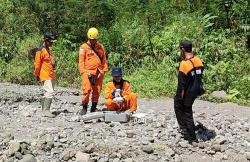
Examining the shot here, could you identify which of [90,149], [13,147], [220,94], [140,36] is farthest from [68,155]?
[140,36]

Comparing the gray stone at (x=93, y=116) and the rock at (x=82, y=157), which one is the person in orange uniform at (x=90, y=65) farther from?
the rock at (x=82, y=157)

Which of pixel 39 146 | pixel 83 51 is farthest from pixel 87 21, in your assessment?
pixel 39 146

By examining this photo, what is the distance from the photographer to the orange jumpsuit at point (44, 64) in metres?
11.4

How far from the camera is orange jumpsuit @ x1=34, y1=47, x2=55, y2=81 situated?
11358 millimetres

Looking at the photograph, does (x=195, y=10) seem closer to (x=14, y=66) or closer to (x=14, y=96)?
(x=14, y=66)

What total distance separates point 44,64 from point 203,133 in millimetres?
3787

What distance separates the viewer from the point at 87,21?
21.4 m

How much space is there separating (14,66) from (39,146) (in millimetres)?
11449

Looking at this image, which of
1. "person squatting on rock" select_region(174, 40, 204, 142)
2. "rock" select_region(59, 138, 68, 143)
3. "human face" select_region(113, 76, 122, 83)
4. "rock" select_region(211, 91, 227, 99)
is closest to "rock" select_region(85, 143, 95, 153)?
"rock" select_region(59, 138, 68, 143)

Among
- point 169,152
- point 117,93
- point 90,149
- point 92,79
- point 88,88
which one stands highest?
point 92,79

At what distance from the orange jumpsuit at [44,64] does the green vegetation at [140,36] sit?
4.90 m

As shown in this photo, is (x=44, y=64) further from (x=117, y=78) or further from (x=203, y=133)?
(x=203, y=133)

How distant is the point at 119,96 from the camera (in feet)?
36.4

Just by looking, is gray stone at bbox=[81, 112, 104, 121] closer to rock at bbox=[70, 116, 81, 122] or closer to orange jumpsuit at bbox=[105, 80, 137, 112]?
rock at bbox=[70, 116, 81, 122]
